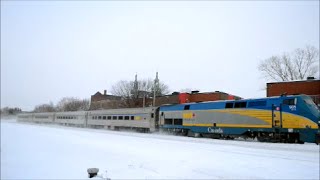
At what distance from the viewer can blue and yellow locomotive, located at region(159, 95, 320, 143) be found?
1877 cm

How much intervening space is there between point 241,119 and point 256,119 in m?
1.35

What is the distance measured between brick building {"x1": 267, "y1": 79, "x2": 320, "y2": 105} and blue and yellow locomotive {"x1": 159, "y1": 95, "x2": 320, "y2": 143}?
1312cm

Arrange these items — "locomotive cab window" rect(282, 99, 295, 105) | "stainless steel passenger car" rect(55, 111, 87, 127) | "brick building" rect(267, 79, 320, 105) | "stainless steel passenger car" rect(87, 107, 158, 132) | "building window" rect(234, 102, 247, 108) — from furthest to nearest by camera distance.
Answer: "stainless steel passenger car" rect(55, 111, 87, 127) → "brick building" rect(267, 79, 320, 105) → "stainless steel passenger car" rect(87, 107, 158, 132) → "building window" rect(234, 102, 247, 108) → "locomotive cab window" rect(282, 99, 295, 105)

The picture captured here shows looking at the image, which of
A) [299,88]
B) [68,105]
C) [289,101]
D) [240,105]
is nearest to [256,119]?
[240,105]

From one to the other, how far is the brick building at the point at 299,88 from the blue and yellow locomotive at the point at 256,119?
13124 mm

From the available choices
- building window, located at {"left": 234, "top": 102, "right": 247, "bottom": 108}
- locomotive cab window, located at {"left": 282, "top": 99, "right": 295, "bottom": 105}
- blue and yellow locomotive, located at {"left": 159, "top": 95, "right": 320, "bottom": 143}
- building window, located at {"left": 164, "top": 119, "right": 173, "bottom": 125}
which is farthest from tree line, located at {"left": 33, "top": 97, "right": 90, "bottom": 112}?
locomotive cab window, located at {"left": 282, "top": 99, "right": 295, "bottom": 105}

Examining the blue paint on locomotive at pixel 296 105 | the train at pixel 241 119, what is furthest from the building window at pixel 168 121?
the blue paint on locomotive at pixel 296 105

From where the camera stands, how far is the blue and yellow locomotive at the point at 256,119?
18.8 meters

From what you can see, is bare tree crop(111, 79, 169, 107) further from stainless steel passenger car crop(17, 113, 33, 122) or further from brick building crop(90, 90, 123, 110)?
stainless steel passenger car crop(17, 113, 33, 122)

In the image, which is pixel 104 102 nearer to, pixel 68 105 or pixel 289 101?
pixel 68 105

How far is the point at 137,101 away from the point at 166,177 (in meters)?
47.5

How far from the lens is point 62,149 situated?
59.2 ft

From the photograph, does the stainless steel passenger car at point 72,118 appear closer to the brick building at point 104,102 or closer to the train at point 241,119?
the brick building at point 104,102

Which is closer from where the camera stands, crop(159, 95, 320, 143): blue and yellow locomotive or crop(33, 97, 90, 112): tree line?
crop(159, 95, 320, 143): blue and yellow locomotive
